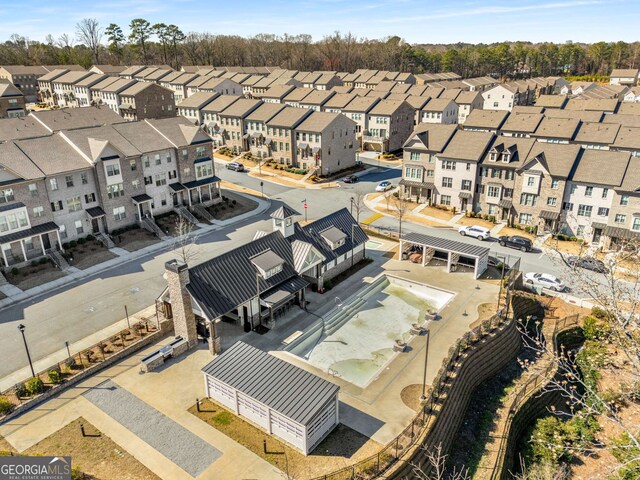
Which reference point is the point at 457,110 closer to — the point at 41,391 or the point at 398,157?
the point at 398,157

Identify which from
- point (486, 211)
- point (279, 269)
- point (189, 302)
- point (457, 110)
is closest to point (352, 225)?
point (279, 269)

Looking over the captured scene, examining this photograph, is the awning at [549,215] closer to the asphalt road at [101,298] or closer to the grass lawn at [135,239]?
the asphalt road at [101,298]

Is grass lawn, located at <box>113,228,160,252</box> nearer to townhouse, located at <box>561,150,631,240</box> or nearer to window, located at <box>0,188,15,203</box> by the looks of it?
window, located at <box>0,188,15,203</box>

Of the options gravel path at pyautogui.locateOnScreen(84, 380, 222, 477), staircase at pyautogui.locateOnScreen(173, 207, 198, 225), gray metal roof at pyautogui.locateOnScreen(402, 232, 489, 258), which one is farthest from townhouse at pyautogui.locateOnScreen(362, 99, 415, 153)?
gravel path at pyautogui.locateOnScreen(84, 380, 222, 477)

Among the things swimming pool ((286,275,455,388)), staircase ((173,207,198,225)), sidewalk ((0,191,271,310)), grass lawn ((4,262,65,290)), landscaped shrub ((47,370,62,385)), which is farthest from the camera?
staircase ((173,207,198,225))

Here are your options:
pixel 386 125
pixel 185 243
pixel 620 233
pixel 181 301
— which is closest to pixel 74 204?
pixel 185 243

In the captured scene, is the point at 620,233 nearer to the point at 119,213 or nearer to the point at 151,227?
the point at 151,227

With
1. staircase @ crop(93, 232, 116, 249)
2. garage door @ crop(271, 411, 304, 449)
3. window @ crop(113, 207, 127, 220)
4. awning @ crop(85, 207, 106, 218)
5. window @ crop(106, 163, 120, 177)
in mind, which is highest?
window @ crop(106, 163, 120, 177)
